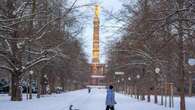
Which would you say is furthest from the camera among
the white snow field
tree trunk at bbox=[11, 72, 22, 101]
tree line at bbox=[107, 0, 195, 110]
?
tree trunk at bbox=[11, 72, 22, 101]

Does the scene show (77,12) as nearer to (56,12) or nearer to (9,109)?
(56,12)

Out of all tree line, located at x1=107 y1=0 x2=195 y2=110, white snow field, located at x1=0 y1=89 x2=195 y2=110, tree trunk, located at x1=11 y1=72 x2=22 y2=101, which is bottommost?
white snow field, located at x1=0 y1=89 x2=195 y2=110

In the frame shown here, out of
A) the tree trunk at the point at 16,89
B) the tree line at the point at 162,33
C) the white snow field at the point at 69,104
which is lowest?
the white snow field at the point at 69,104

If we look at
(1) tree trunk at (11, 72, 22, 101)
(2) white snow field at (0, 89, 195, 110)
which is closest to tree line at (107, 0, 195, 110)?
(2) white snow field at (0, 89, 195, 110)

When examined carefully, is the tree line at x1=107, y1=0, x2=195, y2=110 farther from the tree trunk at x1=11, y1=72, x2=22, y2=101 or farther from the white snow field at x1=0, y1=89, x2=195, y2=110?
the tree trunk at x1=11, y1=72, x2=22, y2=101

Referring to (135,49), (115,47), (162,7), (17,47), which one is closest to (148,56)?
(135,49)

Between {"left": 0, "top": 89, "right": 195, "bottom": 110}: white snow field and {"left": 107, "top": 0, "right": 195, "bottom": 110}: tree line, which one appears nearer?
{"left": 107, "top": 0, "right": 195, "bottom": 110}: tree line

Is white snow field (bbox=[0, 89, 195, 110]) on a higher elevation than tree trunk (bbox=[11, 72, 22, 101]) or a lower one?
lower

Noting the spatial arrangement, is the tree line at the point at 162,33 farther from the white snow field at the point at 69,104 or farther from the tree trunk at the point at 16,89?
the tree trunk at the point at 16,89

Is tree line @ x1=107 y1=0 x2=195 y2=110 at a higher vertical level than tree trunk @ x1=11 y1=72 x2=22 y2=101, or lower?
higher

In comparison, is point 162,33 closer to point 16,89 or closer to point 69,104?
point 69,104

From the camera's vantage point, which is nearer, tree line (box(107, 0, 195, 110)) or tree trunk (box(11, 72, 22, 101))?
tree line (box(107, 0, 195, 110))

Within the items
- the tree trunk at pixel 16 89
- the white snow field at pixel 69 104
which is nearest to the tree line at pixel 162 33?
the white snow field at pixel 69 104

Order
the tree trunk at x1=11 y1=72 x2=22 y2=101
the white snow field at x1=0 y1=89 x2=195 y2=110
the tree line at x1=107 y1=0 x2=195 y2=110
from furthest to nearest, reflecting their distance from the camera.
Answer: the tree trunk at x1=11 y1=72 x2=22 y2=101
the white snow field at x1=0 y1=89 x2=195 y2=110
the tree line at x1=107 y1=0 x2=195 y2=110
